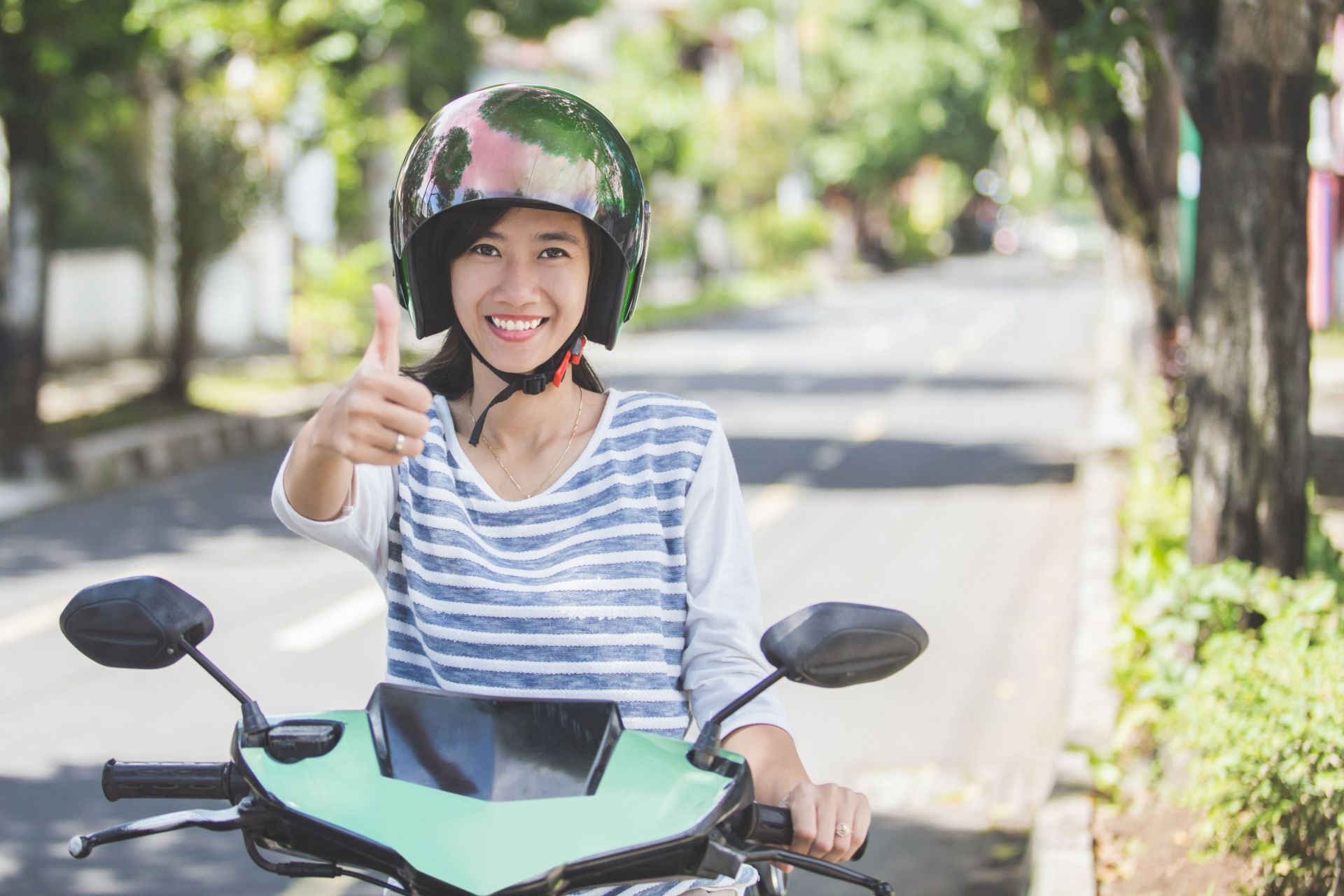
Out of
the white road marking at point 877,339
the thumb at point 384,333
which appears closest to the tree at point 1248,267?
the thumb at point 384,333

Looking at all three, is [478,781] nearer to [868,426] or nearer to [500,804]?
[500,804]

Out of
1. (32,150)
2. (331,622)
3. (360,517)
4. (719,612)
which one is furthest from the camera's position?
(32,150)

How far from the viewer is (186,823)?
1.89m

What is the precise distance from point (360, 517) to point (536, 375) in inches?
11.9

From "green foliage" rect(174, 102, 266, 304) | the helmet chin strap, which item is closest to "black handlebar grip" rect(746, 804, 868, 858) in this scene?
the helmet chin strap

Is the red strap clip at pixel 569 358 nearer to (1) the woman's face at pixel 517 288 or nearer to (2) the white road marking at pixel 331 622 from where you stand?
(1) the woman's face at pixel 517 288

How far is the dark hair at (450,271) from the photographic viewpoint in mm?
2223

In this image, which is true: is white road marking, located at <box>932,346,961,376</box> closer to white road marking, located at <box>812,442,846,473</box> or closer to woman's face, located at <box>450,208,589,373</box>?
white road marking, located at <box>812,442,846,473</box>

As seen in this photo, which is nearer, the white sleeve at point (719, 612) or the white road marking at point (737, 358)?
the white sleeve at point (719, 612)

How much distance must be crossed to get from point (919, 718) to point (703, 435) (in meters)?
4.58

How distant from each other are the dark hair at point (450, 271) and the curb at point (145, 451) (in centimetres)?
923

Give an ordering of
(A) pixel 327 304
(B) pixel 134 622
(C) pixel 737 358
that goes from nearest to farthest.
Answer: (B) pixel 134 622, (A) pixel 327 304, (C) pixel 737 358

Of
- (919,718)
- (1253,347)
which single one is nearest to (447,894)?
(1253,347)

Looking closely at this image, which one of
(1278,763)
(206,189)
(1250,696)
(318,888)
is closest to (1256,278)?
(1250,696)
